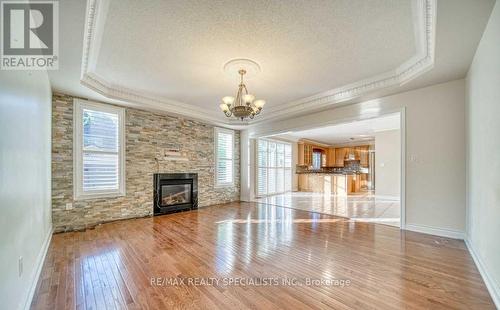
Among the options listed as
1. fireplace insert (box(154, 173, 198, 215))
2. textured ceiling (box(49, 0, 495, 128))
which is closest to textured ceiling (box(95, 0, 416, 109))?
textured ceiling (box(49, 0, 495, 128))

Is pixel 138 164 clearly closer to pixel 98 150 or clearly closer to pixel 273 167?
pixel 98 150

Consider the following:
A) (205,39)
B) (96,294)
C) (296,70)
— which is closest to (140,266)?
(96,294)

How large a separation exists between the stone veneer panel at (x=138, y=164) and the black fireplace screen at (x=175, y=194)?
0.33m

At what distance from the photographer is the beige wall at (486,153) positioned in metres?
1.95

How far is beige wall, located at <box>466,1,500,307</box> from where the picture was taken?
1.95 metres

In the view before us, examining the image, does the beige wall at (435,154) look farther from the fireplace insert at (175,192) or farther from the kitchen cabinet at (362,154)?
the kitchen cabinet at (362,154)

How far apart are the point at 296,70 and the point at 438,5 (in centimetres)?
185

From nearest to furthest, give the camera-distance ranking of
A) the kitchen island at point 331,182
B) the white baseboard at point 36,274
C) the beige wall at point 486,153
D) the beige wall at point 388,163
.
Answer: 1. the white baseboard at point 36,274
2. the beige wall at point 486,153
3. the beige wall at point 388,163
4. the kitchen island at point 331,182

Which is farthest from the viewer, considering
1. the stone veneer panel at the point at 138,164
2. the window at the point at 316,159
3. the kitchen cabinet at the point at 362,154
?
the window at the point at 316,159

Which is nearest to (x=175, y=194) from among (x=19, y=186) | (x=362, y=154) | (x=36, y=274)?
(x=36, y=274)

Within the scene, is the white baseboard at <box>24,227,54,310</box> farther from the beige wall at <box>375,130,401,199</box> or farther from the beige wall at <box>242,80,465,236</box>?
the beige wall at <box>375,130,401,199</box>

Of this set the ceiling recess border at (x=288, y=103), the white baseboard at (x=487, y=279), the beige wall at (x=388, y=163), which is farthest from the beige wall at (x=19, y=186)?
the beige wall at (x=388, y=163)

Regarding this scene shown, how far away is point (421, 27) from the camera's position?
7.88 ft

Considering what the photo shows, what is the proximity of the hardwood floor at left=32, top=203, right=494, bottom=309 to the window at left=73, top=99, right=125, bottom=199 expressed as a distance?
37.4 inches
